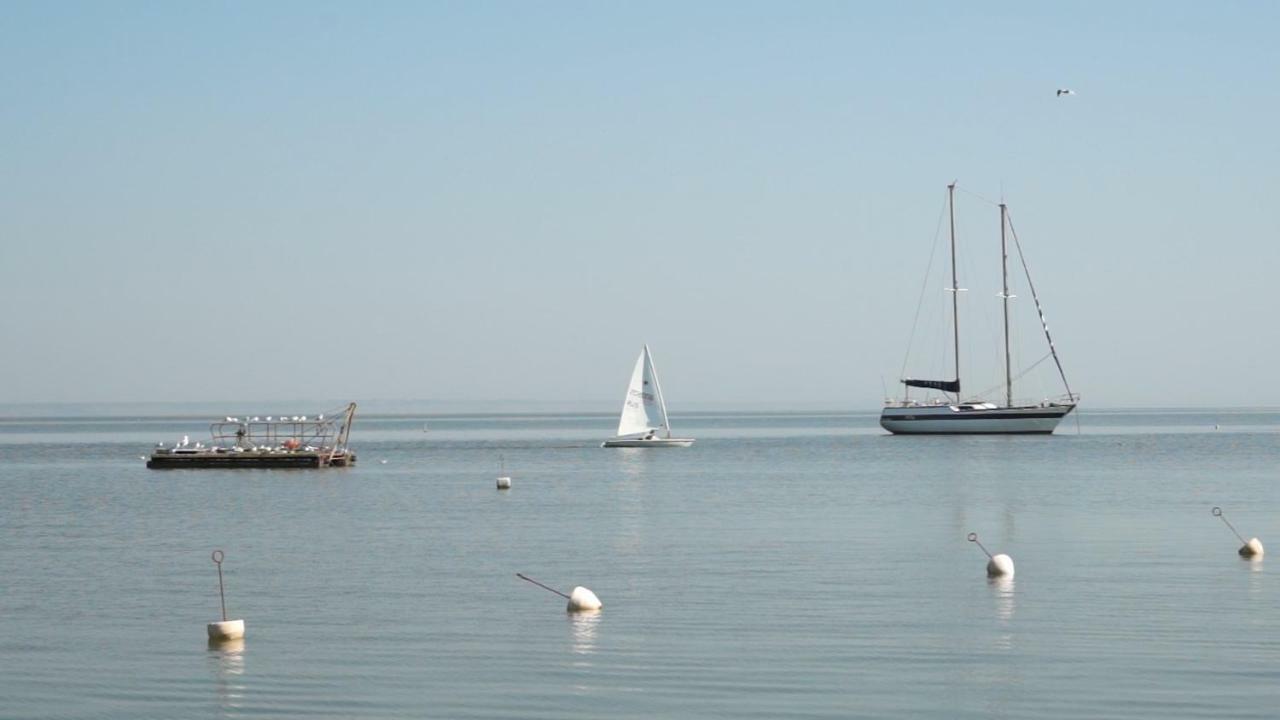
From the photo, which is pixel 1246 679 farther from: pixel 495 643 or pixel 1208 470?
pixel 1208 470

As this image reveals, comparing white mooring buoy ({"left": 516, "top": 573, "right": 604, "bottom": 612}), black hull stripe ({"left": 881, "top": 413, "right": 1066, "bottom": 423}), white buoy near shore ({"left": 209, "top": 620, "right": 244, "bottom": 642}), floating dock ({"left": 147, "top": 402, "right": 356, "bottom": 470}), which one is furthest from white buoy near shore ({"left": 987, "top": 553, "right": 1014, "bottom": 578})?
black hull stripe ({"left": 881, "top": 413, "right": 1066, "bottom": 423})

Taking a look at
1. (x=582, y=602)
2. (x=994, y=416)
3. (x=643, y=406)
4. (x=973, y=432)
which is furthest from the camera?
(x=973, y=432)

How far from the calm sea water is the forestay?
150ft

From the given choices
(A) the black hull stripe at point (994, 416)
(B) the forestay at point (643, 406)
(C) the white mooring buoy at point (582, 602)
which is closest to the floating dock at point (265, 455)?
(B) the forestay at point (643, 406)

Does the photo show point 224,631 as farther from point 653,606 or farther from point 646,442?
point 646,442

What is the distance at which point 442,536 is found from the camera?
48594mm

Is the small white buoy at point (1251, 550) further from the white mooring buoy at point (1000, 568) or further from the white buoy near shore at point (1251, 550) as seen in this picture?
the white mooring buoy at point (1000, 568)

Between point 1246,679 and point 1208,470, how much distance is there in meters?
66.9

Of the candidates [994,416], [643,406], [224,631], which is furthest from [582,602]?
[994,416]

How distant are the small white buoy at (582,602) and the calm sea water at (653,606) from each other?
27 centimetres

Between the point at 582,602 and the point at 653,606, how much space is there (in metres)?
1.71

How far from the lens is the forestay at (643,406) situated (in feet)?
376

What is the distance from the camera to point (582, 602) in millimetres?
30016

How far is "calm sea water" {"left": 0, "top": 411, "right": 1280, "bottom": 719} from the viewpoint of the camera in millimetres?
22516
